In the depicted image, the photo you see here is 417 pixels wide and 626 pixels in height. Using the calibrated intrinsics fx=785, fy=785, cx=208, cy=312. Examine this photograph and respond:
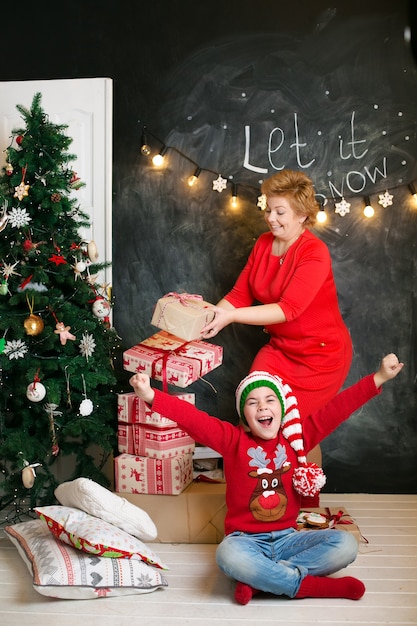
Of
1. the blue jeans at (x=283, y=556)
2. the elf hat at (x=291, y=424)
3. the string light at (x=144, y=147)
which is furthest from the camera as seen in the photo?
the string light at (x=144, y=147)

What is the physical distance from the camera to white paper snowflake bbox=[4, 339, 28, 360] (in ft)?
11.8

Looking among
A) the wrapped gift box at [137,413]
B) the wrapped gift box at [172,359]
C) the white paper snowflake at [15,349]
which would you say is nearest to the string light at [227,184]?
the wrapped gift box at [172,359]

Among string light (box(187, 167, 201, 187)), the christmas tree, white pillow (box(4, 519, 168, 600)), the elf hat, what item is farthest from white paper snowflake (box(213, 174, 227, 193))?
white pillow (box(4, 519, 168, 600))

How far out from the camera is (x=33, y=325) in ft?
11.6

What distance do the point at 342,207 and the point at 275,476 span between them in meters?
1.76

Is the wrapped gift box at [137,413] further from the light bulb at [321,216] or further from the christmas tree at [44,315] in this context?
the light bulb at [321,216]

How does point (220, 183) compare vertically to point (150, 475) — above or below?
above

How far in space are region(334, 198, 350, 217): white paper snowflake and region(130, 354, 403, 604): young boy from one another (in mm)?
1418

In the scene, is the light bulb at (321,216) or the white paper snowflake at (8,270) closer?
the white paper snowflake at (8,270)

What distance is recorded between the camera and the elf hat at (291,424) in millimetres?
3014

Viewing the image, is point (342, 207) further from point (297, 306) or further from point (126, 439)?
point (126, 439)

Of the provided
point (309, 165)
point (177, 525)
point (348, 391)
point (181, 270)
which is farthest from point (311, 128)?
point (177, 525)

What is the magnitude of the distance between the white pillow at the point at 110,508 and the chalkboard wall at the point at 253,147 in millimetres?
1290

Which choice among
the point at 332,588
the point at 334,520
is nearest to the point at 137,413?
the point at 334,520
